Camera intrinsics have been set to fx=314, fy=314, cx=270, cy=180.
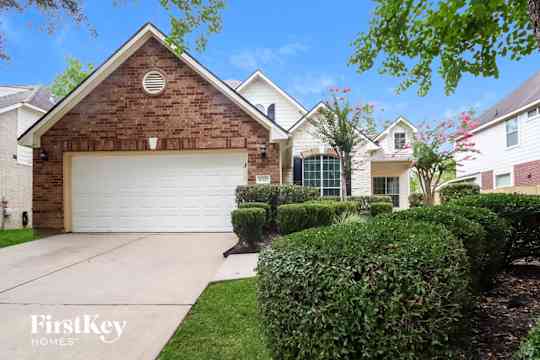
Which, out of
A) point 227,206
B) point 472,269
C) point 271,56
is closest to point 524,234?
point 472,269

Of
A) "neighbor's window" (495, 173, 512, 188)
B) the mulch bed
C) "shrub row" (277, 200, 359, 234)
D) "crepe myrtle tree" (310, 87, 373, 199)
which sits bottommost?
the mulch bed

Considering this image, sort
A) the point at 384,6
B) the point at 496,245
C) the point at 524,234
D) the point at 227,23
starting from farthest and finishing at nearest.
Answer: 1. the point at 227,23
2. the point at 384,6
3. the point at 524,234
4. the point at 496,245

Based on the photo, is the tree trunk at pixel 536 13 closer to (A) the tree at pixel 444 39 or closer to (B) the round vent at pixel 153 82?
(A) the tree at pixel 444 39

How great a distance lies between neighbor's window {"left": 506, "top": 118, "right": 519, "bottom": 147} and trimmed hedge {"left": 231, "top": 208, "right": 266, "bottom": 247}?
1648cm

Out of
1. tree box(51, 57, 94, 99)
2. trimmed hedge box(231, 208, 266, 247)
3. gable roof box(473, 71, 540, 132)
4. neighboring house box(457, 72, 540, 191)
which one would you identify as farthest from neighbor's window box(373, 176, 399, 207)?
tree box(51, 57, 94, 99)

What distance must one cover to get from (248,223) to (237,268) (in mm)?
1407

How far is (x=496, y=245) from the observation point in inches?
136

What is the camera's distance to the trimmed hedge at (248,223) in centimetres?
643

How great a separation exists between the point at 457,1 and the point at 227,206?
23.3 feet

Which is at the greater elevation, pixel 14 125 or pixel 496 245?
pixel 14 125

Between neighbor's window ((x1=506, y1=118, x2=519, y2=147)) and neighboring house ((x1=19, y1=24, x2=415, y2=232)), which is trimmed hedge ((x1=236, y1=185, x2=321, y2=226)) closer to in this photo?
neighboring house ((x1=19, y1=24, x2=415, y2=232))

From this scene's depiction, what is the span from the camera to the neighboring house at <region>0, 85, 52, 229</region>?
13609 mm

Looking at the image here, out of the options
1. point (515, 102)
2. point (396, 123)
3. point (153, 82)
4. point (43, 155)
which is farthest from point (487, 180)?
point (43, 155)

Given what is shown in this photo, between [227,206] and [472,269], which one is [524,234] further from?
[227,206]
